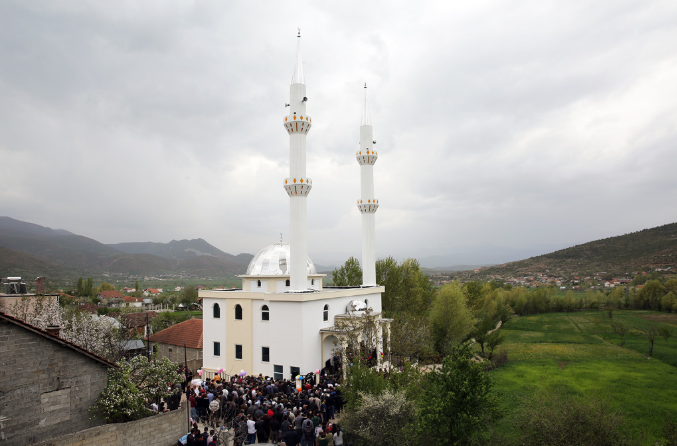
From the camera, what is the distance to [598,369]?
92.6 feet

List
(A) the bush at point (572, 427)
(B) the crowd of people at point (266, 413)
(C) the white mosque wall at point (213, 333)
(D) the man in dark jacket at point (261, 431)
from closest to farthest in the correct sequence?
1. (A) the bush at point (572, 427)
2. (B) the crowd of people at point (266, 413)
3. (D) the man in dark jacket at point (261, 431)
4. (C) the white mosque wall at point (213, 333)

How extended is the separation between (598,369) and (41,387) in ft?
103

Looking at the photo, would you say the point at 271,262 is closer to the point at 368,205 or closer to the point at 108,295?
the point at 368,205

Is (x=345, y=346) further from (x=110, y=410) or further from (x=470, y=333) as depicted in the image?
(x=470, y=333)

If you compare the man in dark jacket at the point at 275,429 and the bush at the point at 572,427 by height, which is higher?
the bush at the point at 572,427

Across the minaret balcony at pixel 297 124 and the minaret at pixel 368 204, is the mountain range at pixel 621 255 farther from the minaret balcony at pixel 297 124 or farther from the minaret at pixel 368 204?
the minaret balcony at pixel 297 124

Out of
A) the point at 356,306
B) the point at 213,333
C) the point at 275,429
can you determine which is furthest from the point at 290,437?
the point at 213,333

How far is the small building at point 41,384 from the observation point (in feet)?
36.6

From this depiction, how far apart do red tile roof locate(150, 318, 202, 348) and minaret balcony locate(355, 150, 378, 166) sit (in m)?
18.6

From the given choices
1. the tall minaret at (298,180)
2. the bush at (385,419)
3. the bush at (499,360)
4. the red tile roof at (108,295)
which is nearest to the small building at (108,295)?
the red tile roof at (108,295)

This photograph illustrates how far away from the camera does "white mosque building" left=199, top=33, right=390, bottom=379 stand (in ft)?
76.0

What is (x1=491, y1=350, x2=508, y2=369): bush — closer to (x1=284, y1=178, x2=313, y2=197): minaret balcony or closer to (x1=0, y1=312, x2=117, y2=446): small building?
(x1=284, y1=178, x2=313, y2=197): minaret balcony

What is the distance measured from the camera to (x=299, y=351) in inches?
896

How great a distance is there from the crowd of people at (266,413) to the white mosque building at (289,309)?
5013 millimetres
